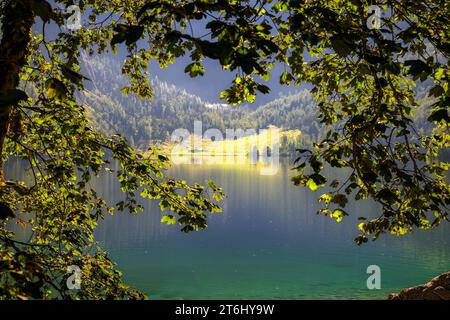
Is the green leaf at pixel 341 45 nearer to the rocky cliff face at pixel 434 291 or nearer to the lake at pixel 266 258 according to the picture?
the rocky cliff face at pixel 434 291

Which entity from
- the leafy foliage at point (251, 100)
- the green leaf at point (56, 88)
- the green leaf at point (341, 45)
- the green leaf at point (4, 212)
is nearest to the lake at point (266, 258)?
the leafy foliage at point (251, 100)

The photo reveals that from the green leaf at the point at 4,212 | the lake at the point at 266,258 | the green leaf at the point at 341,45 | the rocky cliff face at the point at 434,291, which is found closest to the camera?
the green leaf at the point at 4,212

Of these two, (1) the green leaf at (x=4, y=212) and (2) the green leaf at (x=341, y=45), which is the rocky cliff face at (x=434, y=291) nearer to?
(2) the green leaf at (x=341, y=45)

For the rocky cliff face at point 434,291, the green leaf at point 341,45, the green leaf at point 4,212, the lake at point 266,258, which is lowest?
the lake at point 266,258

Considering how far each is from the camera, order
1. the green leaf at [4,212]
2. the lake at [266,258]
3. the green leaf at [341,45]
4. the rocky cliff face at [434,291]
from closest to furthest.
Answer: the green leaf at [4,212] → the green leaf at [341,45] → the rocky cliff face at [434,291] → the lake at [266,258]

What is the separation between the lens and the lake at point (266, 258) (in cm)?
4297

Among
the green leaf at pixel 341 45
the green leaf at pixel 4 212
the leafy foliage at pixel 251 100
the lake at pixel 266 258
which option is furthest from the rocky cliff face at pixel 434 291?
the green leaf at pixel 4 212

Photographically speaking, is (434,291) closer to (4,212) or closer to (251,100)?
(251,100)

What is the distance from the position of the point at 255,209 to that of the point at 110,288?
103 m

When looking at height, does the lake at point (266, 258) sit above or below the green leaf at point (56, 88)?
below

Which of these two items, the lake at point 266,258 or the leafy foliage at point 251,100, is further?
the lake at point 266,258

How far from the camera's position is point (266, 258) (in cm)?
5681
